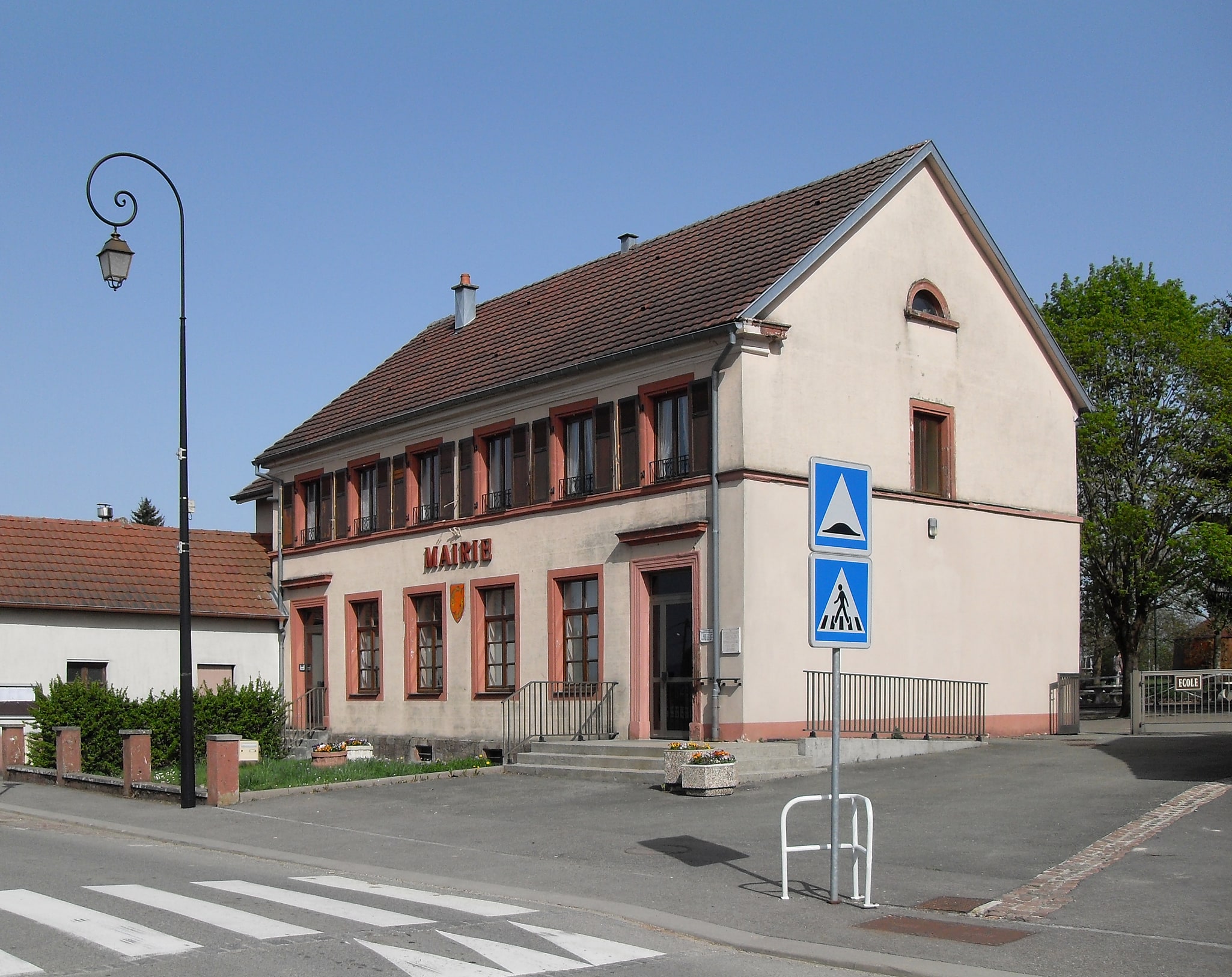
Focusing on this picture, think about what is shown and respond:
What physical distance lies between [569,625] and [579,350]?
15.8 ft

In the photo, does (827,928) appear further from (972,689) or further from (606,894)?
(972,689)

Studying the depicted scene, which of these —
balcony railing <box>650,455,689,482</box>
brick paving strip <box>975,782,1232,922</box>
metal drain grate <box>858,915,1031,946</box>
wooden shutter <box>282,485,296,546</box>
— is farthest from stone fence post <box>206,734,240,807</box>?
wooden shutter <box>282,485,296,546</box>

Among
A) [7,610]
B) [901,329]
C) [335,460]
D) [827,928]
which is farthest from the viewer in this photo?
[335,460]

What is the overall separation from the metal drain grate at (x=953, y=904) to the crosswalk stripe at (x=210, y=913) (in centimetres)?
446

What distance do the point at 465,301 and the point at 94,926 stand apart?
24913 millimetres

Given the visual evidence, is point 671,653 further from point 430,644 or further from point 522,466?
point 430,644

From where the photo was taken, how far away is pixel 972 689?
24.0 metres

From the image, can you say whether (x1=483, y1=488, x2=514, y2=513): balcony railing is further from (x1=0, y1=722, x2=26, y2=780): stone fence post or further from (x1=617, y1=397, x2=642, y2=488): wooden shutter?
(x1=0, y1=722, x2=26, y2=780): stone fence post

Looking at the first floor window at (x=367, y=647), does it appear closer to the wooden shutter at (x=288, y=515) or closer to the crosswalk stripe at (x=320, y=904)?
the wooden shutter at (x=288, y=515)

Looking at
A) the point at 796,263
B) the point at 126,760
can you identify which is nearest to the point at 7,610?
the point at 126,760

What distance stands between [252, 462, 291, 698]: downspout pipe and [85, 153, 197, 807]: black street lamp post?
42.1ft

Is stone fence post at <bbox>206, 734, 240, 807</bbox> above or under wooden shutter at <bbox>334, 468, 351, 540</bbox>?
under

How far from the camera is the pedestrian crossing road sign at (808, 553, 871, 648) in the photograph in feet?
33.4

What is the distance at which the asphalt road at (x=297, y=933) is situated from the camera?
27.0 ft
